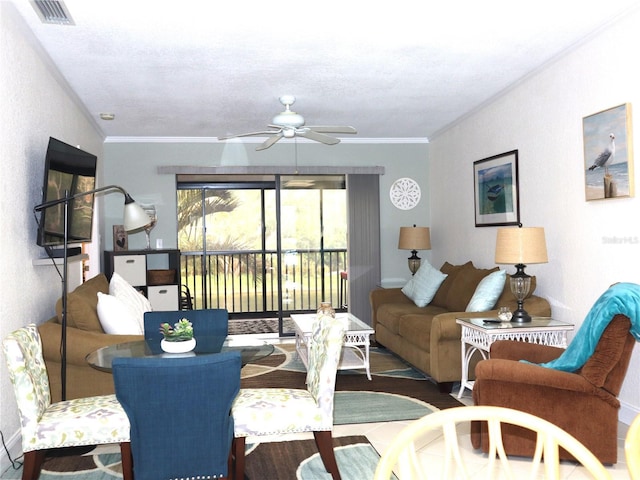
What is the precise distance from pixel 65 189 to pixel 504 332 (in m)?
3.13

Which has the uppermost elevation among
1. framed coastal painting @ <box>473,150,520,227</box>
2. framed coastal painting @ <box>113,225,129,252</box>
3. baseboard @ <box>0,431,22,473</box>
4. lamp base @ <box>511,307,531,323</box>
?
framed coastal painting @ <box>473,150,520,227</box>

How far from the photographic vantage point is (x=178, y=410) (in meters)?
2.29

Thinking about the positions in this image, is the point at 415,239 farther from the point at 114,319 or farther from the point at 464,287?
the point at 114,319

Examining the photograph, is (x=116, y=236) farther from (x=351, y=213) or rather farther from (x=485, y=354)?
(x=485, y=354)

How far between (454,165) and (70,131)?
405 cm

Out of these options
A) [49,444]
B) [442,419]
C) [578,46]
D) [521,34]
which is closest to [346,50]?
[521,34]

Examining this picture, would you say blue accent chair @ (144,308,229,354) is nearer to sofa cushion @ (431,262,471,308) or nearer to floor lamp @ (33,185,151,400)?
floor lamp @ (33,185,151,400)

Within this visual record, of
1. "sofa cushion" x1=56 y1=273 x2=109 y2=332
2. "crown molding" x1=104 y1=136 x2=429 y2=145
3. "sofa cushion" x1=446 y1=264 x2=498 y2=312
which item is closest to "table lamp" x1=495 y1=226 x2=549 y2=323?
"sofa cushion" x1=446 y1=264 x2=498 y2=312

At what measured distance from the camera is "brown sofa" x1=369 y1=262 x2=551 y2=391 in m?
4.60

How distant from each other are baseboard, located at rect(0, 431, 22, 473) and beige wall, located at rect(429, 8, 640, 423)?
3701mm

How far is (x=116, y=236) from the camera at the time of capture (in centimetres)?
708

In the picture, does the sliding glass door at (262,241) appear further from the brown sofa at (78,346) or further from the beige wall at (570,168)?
the brown sofa at (78,346)

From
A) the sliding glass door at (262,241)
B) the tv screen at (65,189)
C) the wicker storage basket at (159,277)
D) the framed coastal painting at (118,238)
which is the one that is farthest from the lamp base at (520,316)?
the framed coastal painting at (118,238)

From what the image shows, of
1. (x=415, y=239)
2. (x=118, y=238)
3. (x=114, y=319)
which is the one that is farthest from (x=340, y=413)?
(x=118, y=238)
